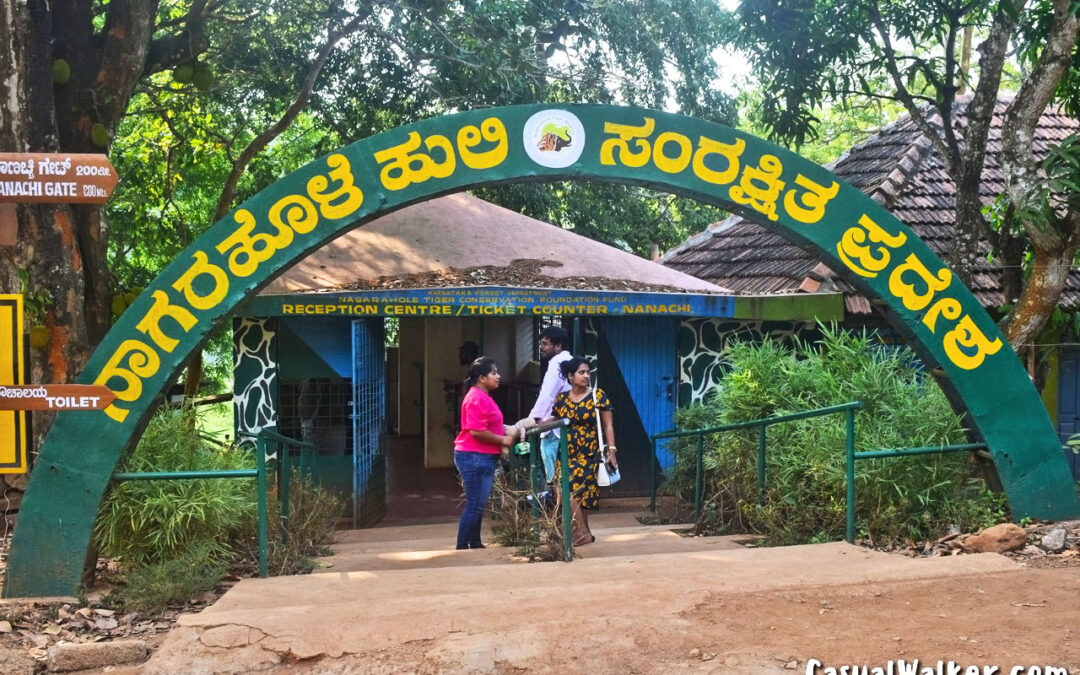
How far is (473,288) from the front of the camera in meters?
9.31

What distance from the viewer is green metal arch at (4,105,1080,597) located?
5.32 metres

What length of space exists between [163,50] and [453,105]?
13.3ft

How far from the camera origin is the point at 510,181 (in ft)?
19.2

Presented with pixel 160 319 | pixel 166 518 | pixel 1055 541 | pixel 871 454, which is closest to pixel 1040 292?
pixel 1055 541

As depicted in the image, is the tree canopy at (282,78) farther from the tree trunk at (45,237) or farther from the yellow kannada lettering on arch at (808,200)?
the yellow kannada lettering on arch at (808,200)

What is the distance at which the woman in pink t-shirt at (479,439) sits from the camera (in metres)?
6.61

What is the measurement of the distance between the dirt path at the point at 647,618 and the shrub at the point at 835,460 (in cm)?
64

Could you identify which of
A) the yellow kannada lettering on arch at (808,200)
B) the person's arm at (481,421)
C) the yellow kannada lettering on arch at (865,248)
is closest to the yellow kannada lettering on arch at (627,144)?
the yellow kannada lettering on arch at (808,200)

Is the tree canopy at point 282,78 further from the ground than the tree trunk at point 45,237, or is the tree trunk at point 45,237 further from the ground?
the tree canopy at point 282,78

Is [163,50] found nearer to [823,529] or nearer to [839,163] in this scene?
[823,529]

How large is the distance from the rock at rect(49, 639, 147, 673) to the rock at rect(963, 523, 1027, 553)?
14.4ft

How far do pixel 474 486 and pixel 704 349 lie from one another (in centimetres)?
505

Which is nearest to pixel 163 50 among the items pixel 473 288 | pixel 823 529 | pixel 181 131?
pixel 473 288

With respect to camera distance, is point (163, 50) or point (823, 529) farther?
point (163, 50)
